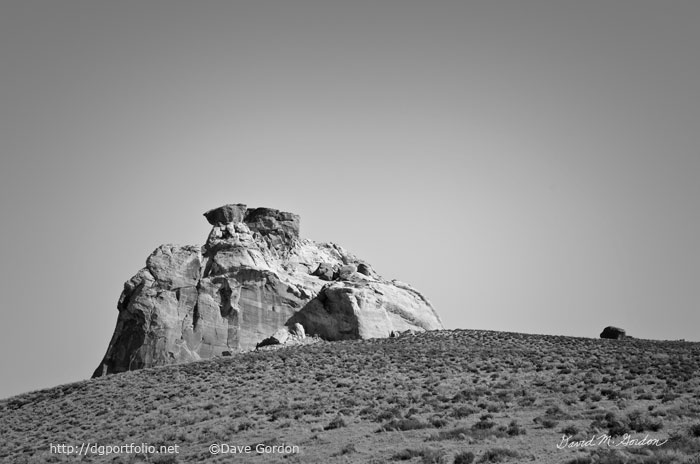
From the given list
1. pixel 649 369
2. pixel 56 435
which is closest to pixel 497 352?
pixel 649 369

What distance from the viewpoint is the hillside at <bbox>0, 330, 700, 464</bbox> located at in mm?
22641

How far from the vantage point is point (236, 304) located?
61.5 m

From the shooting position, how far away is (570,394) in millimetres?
31969

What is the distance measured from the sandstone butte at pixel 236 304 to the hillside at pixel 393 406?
17.6 feet

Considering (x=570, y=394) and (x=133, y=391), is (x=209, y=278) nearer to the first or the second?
(x=133, y=391)

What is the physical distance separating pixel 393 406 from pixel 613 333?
3777 cm

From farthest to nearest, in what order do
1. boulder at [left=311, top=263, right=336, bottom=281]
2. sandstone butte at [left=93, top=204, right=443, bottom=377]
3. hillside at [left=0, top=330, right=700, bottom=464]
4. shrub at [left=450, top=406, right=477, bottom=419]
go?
boulder at [left=311, top=263, right=336, bottom=281]
sandstone butte at [left=93, top=204, right=443, bottom=377]
shrub at [left=450, top=406, right=477, bottom=419]
hillside at [left=0, top=330, right=700, bottom=464]

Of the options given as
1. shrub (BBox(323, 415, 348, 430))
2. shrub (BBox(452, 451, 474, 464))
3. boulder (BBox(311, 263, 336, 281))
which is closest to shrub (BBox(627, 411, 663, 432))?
shrub (BBox(452, 451, 474, 464))

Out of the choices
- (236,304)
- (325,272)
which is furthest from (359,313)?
(236,304)

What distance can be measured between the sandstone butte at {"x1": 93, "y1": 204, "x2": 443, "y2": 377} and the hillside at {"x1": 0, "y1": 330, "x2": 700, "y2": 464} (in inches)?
211

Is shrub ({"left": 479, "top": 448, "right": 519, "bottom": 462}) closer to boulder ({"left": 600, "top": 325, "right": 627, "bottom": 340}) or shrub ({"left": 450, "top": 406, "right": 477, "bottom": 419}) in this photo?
shrub ({"left": 450, "top": 406, "right": 477, "bottom": 419})

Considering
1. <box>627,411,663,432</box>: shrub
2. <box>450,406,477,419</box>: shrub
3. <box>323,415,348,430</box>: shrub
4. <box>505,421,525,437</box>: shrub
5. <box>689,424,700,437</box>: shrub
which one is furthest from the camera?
<box>450,406,477,419</box>: shrub

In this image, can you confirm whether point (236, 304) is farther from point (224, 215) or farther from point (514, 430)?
point (514, 430)

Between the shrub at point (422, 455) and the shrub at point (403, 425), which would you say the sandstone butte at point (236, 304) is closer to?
the shrub at point (403, 425)
